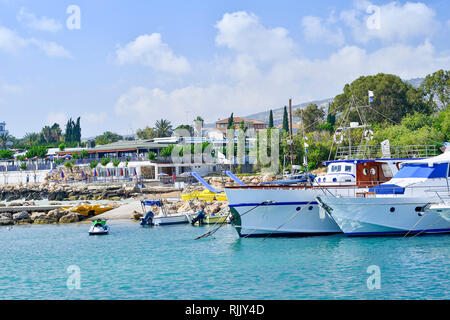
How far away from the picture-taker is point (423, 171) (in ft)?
→ 92.2

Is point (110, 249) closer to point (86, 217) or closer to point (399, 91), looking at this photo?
point (86, 217)

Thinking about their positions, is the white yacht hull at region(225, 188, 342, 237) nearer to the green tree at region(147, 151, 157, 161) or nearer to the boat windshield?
the boat windshield

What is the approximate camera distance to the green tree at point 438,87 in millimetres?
90500

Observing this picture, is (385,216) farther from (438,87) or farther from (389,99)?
(438,87)

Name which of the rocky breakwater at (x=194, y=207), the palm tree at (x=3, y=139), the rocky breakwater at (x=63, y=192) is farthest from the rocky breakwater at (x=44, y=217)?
the palm tree at (x=3, y=139)

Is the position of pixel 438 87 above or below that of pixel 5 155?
above

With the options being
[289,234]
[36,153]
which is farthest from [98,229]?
[36,153]

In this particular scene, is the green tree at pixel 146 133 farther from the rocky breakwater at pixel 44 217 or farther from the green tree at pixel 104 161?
the rocky breakwater at pixel 44 217

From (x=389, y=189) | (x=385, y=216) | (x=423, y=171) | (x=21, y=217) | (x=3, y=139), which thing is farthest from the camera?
(x=3, y=139)

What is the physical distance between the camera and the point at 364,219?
89.3 ft

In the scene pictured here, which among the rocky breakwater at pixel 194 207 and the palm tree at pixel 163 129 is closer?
the rocky breakwater at pixel 194 207

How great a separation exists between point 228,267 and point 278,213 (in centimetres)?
717

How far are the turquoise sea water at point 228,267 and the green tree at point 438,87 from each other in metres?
69.4

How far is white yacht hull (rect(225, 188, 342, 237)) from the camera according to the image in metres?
28.7
